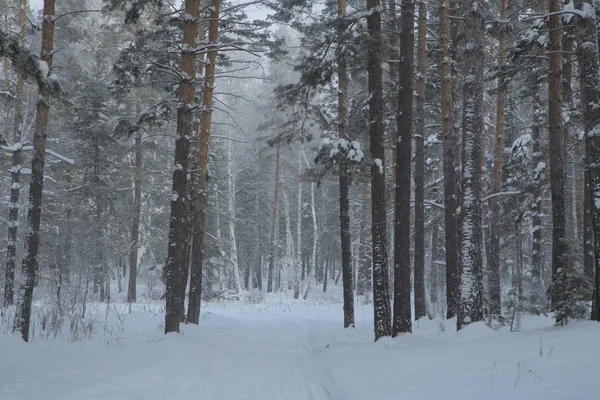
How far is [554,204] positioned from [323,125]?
25.9 ft

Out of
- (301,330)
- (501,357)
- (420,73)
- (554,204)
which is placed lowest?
(301,330)

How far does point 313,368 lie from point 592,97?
7069mm

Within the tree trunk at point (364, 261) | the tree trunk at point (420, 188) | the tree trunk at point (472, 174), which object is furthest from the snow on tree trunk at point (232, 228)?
the tree trunk at point (472, 174)

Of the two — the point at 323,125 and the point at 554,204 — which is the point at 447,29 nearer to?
the point at 323,125

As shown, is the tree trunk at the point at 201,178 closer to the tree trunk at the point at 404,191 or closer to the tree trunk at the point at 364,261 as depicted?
the tree trunk at the point at 404,191

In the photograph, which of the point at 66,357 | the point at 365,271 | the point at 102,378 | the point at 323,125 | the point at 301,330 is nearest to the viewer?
the point at 102,378

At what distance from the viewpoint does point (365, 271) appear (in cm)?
3062

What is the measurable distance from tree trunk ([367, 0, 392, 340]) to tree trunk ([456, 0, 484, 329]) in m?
1.70

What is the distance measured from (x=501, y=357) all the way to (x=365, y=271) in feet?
83.6

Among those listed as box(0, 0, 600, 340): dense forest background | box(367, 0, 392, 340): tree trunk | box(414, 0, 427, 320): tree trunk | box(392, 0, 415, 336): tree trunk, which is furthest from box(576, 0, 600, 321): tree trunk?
box(414, 0, 427, 320): tree trunk

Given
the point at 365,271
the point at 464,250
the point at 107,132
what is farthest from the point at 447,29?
the point at 365,271

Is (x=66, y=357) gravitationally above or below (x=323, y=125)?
below

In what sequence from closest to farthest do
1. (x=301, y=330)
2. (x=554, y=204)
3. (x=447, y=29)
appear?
(x=554, y=204) → (x=447, y=29) → (x=301, y=330)

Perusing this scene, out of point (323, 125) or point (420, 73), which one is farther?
point (323, 125)
